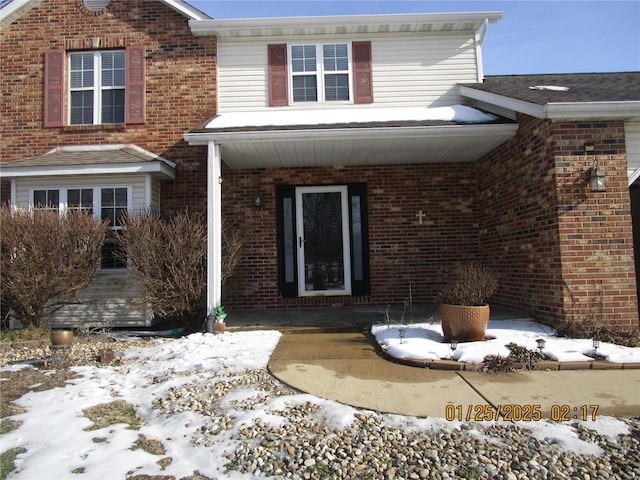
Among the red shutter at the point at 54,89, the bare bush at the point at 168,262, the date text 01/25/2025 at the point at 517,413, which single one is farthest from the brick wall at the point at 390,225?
the date text 01/25/2025 at the point at 517,413

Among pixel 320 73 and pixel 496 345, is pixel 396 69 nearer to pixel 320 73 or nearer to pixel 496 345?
pixel 320 73

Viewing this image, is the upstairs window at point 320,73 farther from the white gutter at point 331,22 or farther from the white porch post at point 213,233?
the white porch post at point 213,233

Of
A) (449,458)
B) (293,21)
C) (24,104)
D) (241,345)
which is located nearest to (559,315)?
(449,458)

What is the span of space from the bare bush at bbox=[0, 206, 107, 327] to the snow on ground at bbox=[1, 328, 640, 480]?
1.84 meters

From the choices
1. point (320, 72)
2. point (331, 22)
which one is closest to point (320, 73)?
point (320, 72)

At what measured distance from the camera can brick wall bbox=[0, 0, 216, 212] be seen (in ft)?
26.1

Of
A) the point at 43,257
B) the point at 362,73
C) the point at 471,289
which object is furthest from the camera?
the point at 362,73

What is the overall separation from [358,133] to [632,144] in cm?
373

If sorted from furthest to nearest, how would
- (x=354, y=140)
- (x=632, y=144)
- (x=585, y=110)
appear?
1. (x=354, y=140)
2. (x=632, y=144)
3. (x=585, y=110)

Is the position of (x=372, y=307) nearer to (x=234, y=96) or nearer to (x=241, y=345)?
(x=241, y=345)

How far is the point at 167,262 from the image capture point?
20.5 feet

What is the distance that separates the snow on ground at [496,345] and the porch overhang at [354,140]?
2962mm

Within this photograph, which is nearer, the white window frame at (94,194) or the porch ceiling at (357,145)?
the porch ceiling at (357,145)

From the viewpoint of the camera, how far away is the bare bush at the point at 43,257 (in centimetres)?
591
